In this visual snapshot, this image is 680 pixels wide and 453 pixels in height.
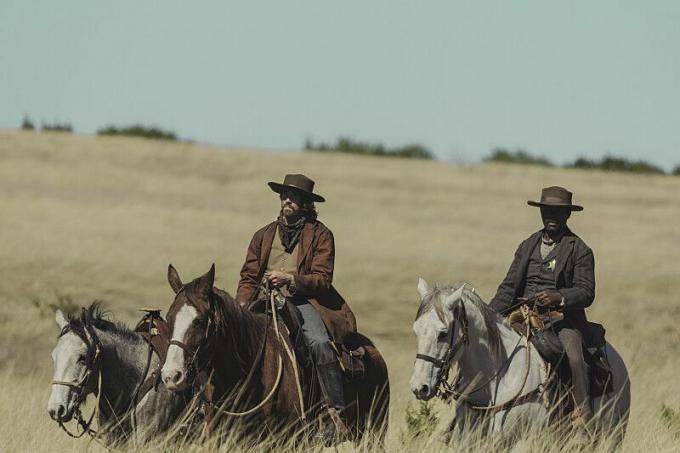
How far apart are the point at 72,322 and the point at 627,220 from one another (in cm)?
2986

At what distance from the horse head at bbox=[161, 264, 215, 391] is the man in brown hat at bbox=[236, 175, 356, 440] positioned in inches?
55.0

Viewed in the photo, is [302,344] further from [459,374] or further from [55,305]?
[55,305]

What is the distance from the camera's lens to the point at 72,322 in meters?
12.3

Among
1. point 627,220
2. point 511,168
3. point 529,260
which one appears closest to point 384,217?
point 627,220

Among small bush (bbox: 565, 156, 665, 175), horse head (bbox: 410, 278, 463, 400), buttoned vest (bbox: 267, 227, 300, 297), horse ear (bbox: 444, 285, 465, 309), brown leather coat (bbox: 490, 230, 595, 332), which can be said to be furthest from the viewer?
small bush (bbox: 565, 156, 665, 175)

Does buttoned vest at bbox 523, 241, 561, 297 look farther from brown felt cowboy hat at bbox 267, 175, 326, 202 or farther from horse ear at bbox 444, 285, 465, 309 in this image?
brown felt cowboy hat at bbox 267, 175, 326, 202

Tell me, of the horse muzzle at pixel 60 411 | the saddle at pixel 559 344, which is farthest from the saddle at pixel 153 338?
the saddle at pixel 559 344

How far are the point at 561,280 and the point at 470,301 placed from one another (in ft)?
4.64

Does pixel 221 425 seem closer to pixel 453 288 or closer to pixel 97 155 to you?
pixel 453 288

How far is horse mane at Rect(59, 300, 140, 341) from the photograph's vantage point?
40.3 ft

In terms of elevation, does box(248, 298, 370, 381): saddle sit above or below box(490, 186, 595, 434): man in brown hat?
below

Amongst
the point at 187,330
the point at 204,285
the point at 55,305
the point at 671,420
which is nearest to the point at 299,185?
the point at 204,285

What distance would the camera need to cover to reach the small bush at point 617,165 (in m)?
53.1

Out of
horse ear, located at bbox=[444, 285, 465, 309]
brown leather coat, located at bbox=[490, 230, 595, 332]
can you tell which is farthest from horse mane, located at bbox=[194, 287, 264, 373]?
brown leather coat, located at bbox=[490, 230, 595, 332]
